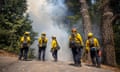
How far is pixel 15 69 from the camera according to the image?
1264cm

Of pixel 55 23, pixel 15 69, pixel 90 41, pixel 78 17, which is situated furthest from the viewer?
pixel 55 23

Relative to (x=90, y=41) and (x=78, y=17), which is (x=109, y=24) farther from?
(x=78, y=17)

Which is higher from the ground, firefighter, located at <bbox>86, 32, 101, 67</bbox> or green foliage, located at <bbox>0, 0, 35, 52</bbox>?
green foliage, located at <bbox>0, 0, 35, 52</bbox>

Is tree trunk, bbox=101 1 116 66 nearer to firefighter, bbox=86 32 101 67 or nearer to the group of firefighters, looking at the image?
the group of firefighters

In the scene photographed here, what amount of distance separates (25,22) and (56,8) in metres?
16.7

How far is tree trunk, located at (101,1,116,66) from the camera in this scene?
18672mm

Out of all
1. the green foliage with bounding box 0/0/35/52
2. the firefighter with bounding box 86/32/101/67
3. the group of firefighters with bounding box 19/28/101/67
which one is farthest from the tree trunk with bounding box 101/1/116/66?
the green foliage with bounding box 0/0/35/52

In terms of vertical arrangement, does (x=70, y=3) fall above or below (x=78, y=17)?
above

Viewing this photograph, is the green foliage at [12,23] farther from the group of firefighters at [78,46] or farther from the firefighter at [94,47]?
the firefighter at [94,47]

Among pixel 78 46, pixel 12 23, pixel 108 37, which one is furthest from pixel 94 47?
pixel 12 23

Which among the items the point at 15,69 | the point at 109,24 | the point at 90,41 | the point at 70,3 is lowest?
the point at 15,69

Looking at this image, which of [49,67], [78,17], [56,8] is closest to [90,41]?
[49,67]

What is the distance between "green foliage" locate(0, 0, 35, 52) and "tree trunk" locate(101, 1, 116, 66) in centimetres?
885

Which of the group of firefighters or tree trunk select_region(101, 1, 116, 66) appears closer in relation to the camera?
the group of firefighters
